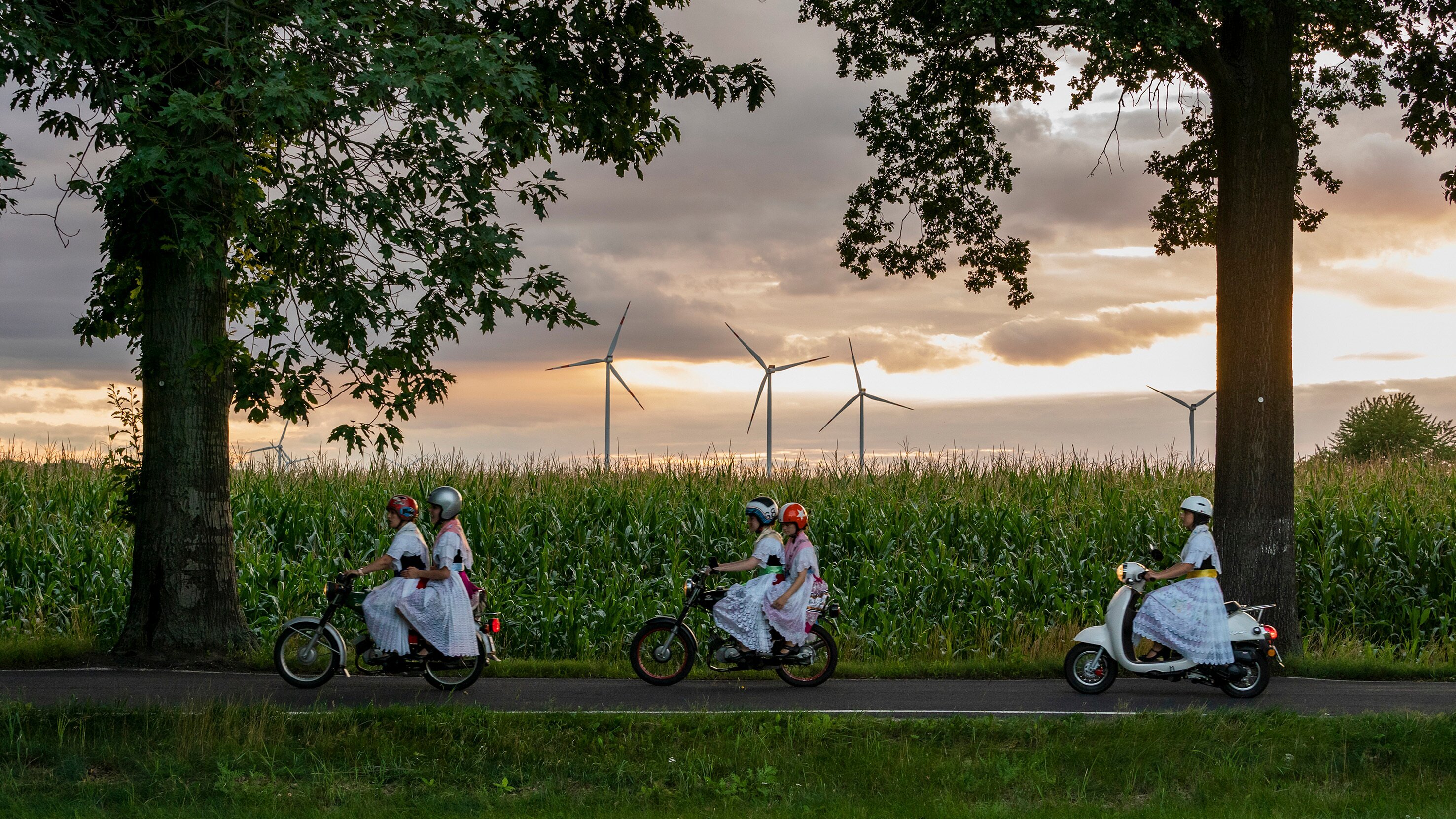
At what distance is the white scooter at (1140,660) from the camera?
1298cm

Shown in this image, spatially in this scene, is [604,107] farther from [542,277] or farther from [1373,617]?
[1373,617]

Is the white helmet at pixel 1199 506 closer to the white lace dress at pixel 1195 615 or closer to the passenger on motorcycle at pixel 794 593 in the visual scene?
the white lace dress at pixel 1195 615

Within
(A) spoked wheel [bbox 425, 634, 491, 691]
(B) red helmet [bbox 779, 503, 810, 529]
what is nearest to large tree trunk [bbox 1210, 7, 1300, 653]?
(B) red helmet [bbox 779, 503, 810, 529]

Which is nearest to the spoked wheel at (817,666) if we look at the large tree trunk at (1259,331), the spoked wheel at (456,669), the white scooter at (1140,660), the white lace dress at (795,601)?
the white lace dress at (795,601)

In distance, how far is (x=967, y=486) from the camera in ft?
78.8

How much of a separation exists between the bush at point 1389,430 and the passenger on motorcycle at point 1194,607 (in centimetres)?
3652

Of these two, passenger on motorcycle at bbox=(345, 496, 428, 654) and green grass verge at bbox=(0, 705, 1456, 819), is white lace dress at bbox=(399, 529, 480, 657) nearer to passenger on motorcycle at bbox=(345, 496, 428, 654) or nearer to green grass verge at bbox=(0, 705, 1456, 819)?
passenger on motorcycle at bbox=(345, 496, 428, 654)

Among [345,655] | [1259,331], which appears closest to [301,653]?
[345,655]

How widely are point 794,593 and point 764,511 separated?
3.13ft

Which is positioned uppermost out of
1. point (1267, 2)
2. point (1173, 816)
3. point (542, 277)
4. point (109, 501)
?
point (1267, 2)

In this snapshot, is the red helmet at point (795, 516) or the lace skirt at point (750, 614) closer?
the lace skirt at point (750, 614)

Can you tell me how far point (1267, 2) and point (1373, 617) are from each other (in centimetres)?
999

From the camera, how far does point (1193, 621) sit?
511 inches

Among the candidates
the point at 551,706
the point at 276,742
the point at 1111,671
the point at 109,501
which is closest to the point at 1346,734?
the point at 1111,671
